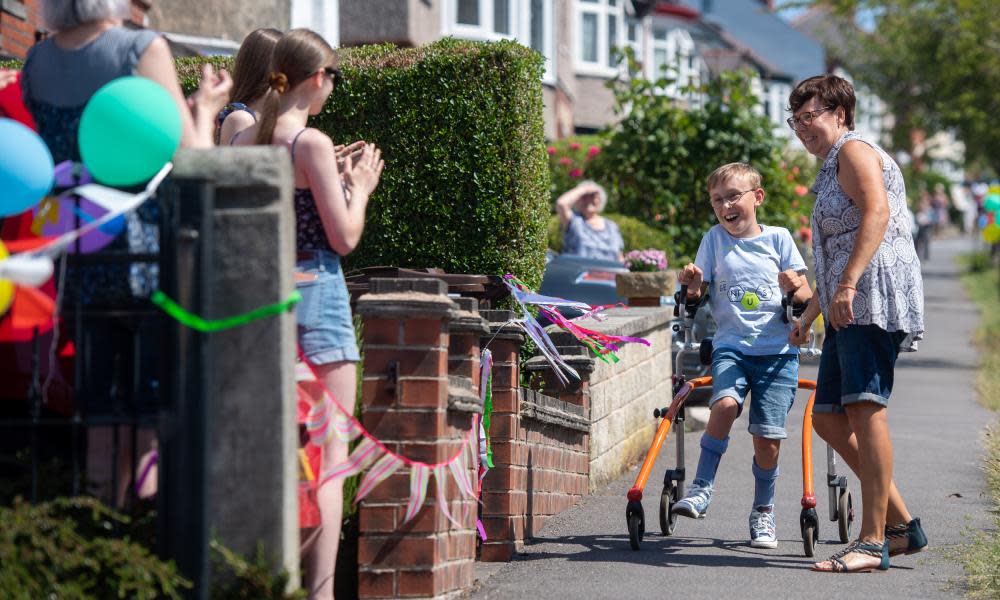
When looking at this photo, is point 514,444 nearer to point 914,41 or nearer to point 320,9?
point 320,9

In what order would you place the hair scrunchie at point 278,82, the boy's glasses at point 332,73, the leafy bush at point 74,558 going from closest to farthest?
the leafy bush at point 74,558 → the hair scrunchie at point 278,82 → the boy's glasses at point 332,73

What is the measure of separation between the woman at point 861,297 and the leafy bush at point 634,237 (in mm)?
8481

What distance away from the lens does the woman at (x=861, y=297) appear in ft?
19.6

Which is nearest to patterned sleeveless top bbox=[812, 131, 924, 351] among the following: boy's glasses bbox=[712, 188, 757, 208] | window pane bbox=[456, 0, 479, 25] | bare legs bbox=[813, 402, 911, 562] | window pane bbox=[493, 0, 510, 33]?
bare legs bbox=[813, 402, 911, 562]

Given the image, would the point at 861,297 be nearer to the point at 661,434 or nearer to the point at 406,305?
the point at 661,434

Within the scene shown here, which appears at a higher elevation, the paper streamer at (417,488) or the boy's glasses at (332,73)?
the boy's glasses at (332,73)

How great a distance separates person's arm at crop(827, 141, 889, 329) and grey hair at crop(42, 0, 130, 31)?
2.98m

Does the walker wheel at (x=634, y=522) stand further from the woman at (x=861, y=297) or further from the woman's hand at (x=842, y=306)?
the woman's hand at (x=842, y=306)

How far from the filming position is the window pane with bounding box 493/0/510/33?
27062 mm

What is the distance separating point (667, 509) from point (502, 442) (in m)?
0.98

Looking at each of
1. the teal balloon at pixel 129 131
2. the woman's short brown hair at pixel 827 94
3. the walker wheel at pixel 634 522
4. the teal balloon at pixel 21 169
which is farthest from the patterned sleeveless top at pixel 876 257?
the teal balloon at pixel 21 169

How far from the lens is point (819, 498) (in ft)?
27.9

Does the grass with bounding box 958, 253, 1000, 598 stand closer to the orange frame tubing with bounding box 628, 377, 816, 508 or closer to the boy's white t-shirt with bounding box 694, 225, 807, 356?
the orange frame tubing with bounding box 628, 377, 816, 508

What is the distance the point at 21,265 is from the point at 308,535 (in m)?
1.35
